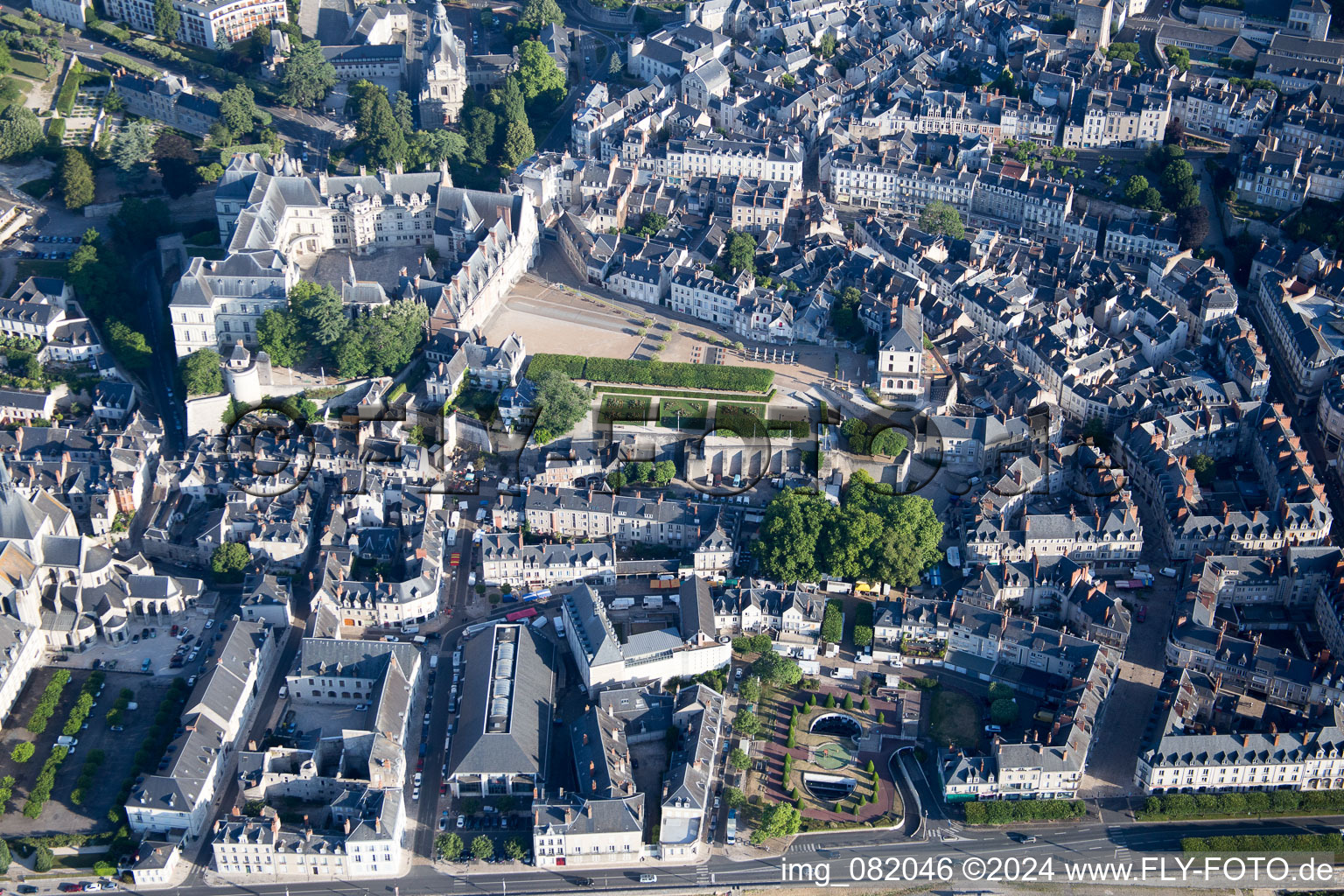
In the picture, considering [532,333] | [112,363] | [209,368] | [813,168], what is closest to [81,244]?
[112,363]

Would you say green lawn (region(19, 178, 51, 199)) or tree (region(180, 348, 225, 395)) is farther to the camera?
green lawn (region(19, 178, 51, 199))

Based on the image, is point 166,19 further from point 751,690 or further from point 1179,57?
point 1179,57

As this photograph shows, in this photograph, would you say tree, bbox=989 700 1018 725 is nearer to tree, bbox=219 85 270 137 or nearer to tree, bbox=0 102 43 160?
tree, bbox=219 85 270 137

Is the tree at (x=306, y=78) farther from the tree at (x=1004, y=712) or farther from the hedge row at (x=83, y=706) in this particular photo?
the tree at (x=1004, y=712)

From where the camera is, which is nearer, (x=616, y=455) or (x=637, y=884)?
(x=637, y=884)

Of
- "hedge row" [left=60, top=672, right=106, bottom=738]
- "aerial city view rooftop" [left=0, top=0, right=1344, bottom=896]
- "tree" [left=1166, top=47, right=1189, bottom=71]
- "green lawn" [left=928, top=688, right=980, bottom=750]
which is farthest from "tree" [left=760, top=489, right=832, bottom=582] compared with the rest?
"tree" [left=1166, top=47, right=1189, bottom=71]

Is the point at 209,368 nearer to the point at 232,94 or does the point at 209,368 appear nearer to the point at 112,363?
the point at 112,363

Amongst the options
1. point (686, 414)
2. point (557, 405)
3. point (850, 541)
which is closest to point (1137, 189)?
point (686, 414)
